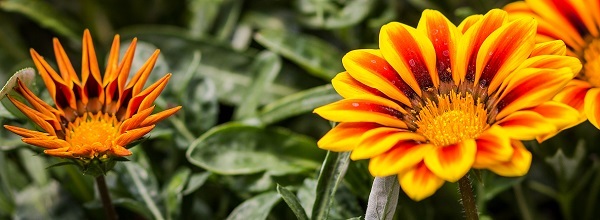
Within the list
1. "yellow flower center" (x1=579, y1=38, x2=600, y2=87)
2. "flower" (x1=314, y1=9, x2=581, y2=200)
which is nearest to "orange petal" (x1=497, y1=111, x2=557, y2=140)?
"flower" (x1=314, y1=9, x2=581, y2=200)

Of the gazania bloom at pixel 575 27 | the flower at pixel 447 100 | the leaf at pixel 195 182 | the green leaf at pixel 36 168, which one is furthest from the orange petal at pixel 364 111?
the green leaf at pixel 36 168

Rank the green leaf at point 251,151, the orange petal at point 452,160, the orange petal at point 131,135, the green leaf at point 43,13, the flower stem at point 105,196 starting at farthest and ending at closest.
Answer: the green leaf at point 43,13 → the green leaf at point 251,151 → the flower stem at point 105,196 → the orange petal at point 131,135 → the orange petal at point 452,160

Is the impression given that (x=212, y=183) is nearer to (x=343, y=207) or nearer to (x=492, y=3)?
(x=343, y=207)

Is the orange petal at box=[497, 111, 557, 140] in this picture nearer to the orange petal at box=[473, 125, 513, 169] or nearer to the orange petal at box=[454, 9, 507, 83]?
the orange petal at box=[473, 125, 513, 169]

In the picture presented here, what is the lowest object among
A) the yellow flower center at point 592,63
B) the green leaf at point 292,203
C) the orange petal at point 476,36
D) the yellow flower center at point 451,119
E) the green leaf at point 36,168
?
the green leaf at point 36,168

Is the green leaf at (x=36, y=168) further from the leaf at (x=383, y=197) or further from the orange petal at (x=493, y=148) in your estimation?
the orange petal at (x=493, y=148)

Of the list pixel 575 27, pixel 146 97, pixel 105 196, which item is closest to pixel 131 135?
pixel 146 97

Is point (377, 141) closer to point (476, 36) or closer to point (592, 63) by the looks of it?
point (476, 36)
